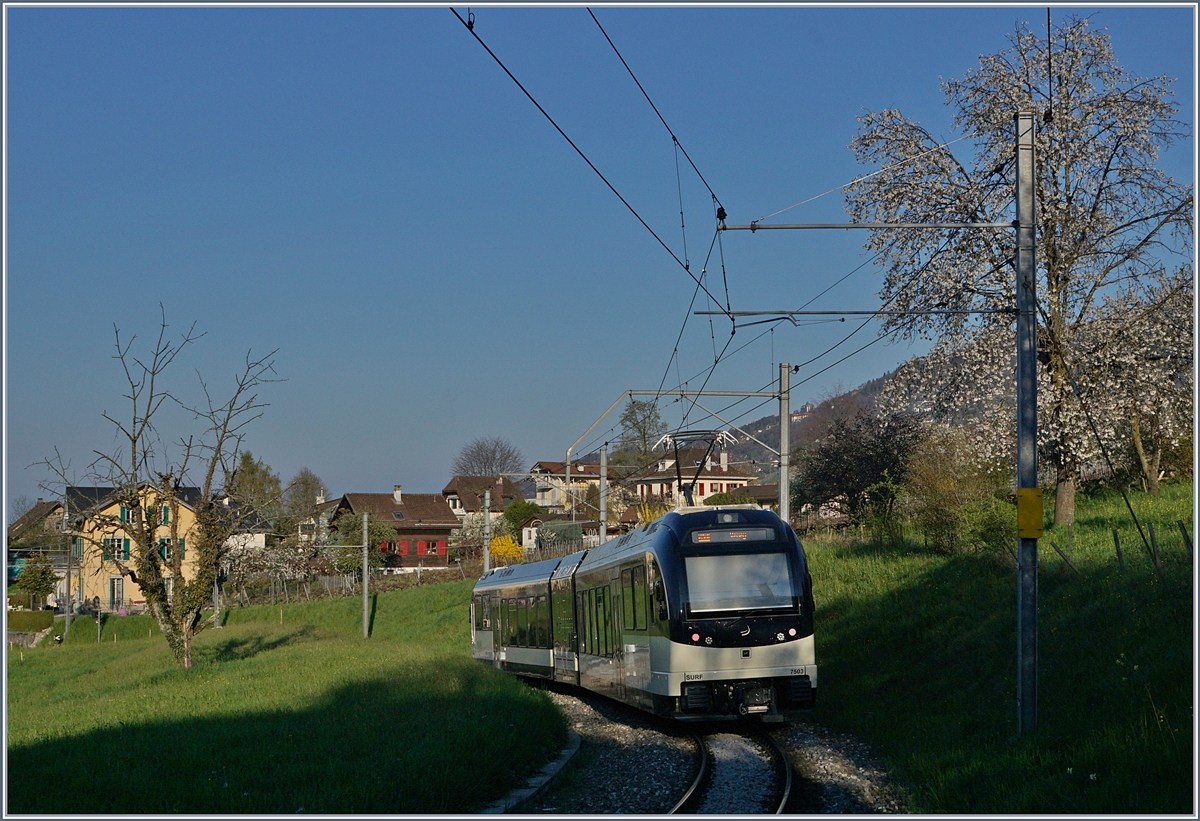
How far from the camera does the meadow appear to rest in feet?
31.1

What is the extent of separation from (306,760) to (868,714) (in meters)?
8.56

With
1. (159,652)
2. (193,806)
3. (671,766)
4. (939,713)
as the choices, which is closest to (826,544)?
(939,713)

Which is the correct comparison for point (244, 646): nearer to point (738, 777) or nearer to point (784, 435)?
point (784, 435)

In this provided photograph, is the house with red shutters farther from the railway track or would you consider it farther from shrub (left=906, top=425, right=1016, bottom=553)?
the railway track

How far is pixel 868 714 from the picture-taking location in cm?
1606

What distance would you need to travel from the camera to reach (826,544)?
29219 mm

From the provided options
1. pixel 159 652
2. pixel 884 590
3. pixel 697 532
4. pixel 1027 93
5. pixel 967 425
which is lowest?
pixel 159 652

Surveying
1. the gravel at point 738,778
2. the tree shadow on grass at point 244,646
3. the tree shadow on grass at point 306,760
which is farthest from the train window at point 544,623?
the tree shadow on grass at point 244,646

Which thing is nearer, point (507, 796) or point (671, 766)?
point (507, 796)

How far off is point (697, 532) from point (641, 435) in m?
52.9

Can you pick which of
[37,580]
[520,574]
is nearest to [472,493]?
[37,580]

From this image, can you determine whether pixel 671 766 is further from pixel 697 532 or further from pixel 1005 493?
pixel 1005 493

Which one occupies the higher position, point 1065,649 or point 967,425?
point 967,425

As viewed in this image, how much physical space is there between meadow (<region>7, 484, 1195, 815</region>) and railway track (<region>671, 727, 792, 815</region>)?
1.29m
